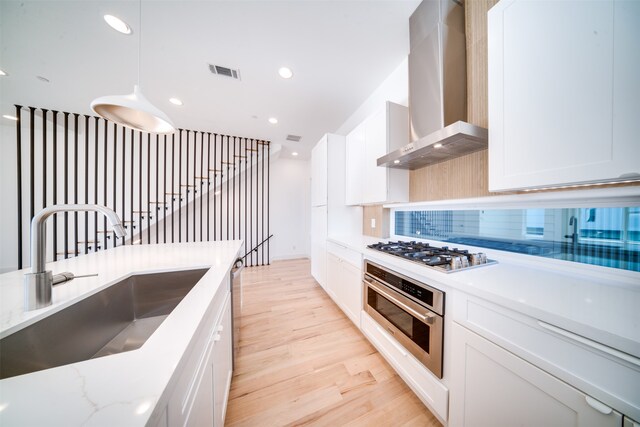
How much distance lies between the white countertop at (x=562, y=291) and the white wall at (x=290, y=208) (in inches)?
152

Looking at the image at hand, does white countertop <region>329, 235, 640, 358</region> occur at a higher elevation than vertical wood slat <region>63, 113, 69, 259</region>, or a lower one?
lower

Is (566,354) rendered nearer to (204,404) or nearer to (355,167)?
(204,404)

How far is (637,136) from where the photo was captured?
71 centimetres

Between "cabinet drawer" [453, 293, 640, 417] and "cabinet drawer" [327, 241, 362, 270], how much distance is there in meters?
1.04

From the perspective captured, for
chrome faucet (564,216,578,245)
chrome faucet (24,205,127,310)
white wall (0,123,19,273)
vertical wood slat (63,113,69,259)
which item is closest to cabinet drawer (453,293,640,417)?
chrome faucet (564,216,578,245)

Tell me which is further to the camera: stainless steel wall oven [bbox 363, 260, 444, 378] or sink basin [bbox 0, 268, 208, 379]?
stainless steel wall oven [bbox 363, 260, 444, 378]

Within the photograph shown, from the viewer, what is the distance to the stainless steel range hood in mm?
1431

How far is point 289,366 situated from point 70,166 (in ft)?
17.0

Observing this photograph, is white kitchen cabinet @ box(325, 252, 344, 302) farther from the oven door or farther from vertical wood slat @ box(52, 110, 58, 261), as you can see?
vertical wood slat @ box(52, 110, 58, 261)

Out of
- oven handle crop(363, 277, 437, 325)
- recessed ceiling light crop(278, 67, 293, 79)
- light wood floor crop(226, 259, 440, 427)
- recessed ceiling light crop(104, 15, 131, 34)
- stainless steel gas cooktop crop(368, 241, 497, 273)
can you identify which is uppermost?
recessed ceiling light crop(104, 15, 131, 34)

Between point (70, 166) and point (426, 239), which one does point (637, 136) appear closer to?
point (426, 239)

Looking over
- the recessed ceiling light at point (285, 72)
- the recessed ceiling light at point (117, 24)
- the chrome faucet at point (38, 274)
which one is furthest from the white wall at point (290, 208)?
the chrome faucet at point (38, 274)

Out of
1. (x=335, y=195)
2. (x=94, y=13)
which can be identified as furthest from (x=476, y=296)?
(x=94, y=13)

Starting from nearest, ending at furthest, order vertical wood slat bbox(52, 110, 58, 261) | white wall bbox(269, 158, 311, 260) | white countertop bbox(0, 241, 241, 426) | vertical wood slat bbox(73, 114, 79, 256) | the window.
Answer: white countertop bbox(0, 241, 241, 426) < the window < vertical wood slat bbox(52, 110, 58, 261) < vertical wood slat bbox(73, 114, 79, 256) < white wall bbox(269, 158, 311, 260)
